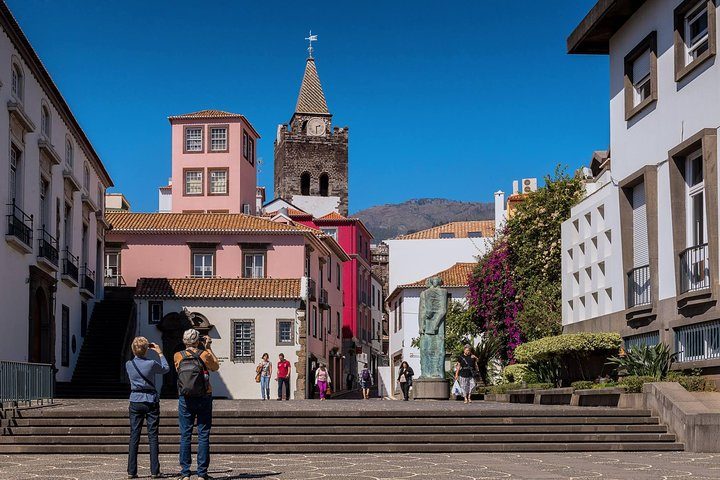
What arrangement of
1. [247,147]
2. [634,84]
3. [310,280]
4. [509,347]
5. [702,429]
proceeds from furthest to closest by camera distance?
[247,147] → [310,280] → [509,347] → [634,84] → [702,429]

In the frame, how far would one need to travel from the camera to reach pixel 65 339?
37656 mm

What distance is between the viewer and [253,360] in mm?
46906

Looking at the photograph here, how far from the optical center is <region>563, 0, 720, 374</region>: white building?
19703 millimetres

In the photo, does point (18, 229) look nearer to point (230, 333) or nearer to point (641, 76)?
point (641, 76)

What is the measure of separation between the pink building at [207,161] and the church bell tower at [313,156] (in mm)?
39749

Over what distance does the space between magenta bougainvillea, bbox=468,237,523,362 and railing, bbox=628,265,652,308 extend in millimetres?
16329

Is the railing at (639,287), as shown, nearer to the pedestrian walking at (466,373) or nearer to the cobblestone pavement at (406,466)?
the cobblestone pavement at (406,466)

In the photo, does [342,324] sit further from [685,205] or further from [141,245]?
[685,205]

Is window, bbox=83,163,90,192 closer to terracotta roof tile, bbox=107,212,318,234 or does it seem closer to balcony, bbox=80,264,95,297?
balcony, bbox=80,264,95,297

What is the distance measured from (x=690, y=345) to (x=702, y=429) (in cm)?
345

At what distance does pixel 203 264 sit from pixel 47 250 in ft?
60.6

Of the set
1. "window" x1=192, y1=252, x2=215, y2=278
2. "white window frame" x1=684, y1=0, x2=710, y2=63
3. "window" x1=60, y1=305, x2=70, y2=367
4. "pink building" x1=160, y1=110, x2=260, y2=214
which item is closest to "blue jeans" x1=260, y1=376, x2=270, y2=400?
"window" x1=60, y1=305, x2=70, y2=367

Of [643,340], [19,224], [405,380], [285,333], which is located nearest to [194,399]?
[643,340]

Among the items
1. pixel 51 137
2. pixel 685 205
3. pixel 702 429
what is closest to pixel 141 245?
pixel 51 137
